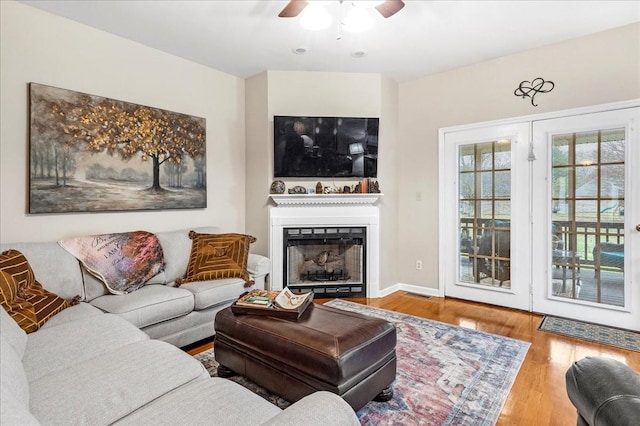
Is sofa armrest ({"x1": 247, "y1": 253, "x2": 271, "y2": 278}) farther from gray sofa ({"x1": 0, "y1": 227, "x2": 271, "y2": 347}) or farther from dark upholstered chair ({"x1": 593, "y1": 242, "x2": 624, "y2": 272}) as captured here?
dark upholstered chair ({"x1": 593, "y1": 242, "x2": 624, "y2": 272})

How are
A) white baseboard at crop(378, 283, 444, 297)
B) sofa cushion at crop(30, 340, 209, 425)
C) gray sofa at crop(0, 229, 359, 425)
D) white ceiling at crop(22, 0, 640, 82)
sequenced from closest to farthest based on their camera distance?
1. gray sofa at crop(0, 229, 359, 425)
2. sofa cushion at crop(30, 340, 209, 425)
3. white ceiling at crop(22, 0, 640, 82)
4. white baseboard at crop(378, 283, 444, 297)

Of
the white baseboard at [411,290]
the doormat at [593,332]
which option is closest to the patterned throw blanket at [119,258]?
the white baseboard at [411,290]

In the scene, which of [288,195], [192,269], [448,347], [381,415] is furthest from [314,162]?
[381,415]

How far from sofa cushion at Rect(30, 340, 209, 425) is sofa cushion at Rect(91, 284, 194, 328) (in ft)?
2.27

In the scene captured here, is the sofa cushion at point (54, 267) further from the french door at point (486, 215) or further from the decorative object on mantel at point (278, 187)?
the french door at point (486, 215)

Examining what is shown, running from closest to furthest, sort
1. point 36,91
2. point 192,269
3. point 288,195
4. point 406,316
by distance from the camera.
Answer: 1. point 36,91
2. point 192,269
3. point 406,316
4. point 288,195

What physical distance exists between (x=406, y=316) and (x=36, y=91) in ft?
12.5

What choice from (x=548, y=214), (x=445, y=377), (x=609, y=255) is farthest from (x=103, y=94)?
(x=609, y=255)

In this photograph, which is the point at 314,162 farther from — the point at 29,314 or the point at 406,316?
the point at 29,314

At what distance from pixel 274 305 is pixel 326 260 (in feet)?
7.02

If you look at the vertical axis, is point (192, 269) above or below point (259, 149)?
below

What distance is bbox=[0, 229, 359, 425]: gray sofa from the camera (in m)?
1.03

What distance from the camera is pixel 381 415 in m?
1.82

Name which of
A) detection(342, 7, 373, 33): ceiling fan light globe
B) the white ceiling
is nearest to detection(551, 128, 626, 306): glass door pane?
the white ceiling
